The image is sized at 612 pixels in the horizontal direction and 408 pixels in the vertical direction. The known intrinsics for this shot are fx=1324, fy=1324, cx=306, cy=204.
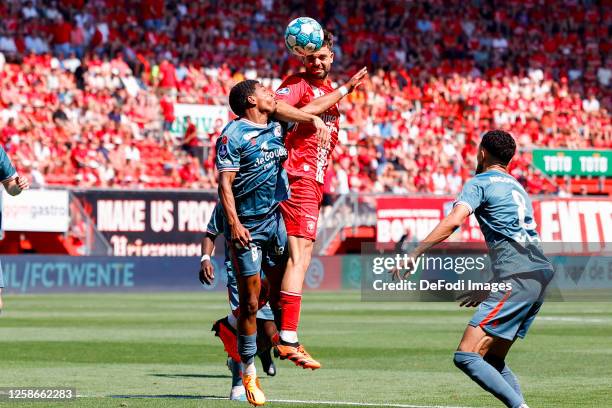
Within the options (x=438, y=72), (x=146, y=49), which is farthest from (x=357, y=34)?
(x=146, y=49)

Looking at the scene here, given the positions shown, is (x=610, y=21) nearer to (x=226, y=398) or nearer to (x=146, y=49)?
(x=146, y=49)

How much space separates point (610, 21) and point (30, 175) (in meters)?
28.0

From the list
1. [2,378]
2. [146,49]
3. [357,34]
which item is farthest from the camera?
[357,34]

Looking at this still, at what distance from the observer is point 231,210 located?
9.97 meters

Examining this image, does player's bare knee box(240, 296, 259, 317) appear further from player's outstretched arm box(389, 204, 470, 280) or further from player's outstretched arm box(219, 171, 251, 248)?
player's outstretched arm box(389, 204, 470, 280)

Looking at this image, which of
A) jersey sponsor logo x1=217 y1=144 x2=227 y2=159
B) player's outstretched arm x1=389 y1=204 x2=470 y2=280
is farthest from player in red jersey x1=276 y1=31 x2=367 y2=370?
player's outstretched arm x1=389 y1=204 x2=470 y2=280

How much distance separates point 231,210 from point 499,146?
7.10 feet

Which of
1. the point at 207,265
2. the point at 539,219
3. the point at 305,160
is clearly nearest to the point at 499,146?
the point at 207,265

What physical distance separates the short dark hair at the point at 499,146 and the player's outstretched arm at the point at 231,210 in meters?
2.03

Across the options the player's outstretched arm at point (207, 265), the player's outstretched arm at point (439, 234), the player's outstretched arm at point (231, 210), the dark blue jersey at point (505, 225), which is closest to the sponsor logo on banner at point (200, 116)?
the player's outstretched arm at point (207, 265)

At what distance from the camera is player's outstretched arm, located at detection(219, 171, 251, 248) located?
9969 millimetres

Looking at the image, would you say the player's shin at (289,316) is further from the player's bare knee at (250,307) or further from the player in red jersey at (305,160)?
the player's bare knee at (250,307)

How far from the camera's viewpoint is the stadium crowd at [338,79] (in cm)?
3456

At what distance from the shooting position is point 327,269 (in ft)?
116
